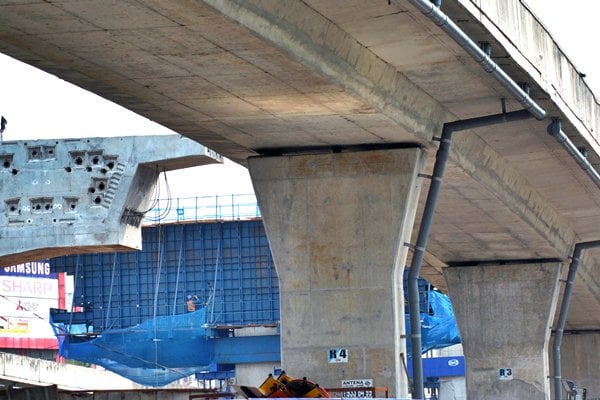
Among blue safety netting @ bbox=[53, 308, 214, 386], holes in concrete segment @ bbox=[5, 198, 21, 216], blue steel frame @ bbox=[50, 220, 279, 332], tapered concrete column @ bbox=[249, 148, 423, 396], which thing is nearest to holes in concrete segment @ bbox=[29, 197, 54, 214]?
holes in concrete segment @ bbox=[5, 198, 21, 216]

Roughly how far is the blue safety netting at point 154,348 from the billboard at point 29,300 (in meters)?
35.8

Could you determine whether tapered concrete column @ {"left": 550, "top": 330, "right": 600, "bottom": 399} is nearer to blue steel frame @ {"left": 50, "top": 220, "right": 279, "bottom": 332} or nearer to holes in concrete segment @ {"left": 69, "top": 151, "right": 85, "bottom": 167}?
blue steel frame @ {"left": 50, "top": 220, "right": 279, "bottom": 332}

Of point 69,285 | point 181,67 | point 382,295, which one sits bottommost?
point 382,295

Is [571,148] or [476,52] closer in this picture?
[476,52]

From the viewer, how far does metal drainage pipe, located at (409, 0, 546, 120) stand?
770 inches

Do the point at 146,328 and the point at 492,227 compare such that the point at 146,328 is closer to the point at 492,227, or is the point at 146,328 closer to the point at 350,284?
the point at 492,227

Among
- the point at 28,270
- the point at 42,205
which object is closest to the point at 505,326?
the point at 42,205

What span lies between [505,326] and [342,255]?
18.3 meters

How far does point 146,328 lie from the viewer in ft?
233

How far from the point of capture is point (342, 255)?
28.3 meters

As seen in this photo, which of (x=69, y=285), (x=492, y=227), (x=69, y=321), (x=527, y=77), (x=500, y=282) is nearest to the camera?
(x=527, y=77)

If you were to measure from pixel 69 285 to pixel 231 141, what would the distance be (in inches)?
2983

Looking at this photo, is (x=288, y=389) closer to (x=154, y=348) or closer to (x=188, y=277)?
(x=154, y=348)

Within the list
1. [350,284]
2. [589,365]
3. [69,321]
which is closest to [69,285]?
[69,321]
